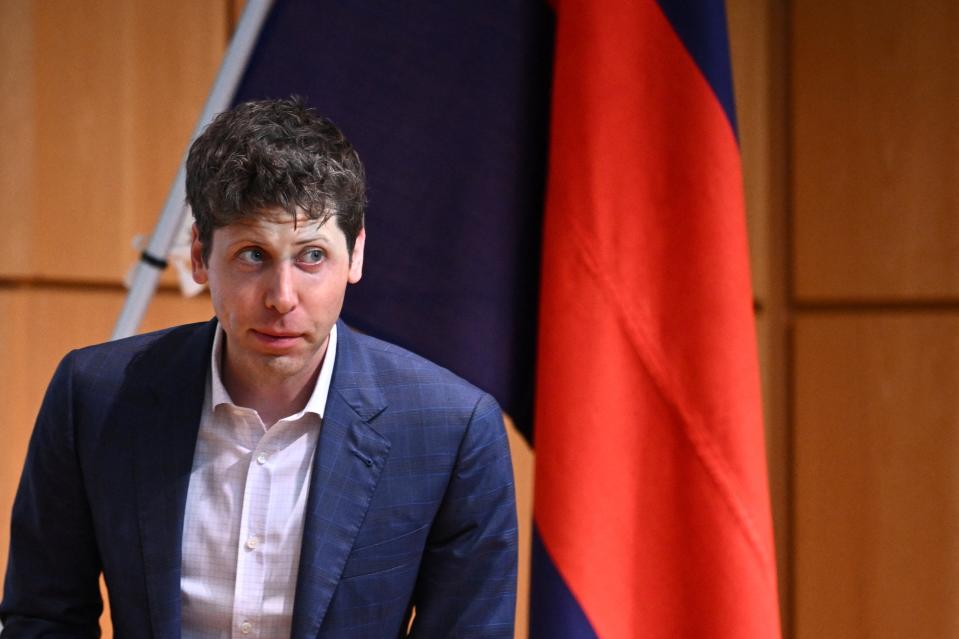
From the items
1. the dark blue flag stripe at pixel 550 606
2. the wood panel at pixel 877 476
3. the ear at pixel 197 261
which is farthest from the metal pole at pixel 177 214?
the wood panel at pixel 877 476

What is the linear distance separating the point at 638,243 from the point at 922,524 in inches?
40.7

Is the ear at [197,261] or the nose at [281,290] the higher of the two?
the ear at [197,261]

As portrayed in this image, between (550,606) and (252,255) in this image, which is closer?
(252,255)

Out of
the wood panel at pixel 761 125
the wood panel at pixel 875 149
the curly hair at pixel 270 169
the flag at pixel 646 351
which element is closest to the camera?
the curly hair at pixel 270 169

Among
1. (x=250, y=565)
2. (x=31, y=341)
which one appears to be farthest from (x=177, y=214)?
(x=31, y=341)

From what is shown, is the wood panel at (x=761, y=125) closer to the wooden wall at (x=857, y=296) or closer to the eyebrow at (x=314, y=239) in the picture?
the wooden wall at (x=857, y=296)

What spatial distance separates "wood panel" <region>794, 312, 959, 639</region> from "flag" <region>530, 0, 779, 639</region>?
2.67ft

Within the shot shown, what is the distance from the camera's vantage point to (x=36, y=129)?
1664 millimetres

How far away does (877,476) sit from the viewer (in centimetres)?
195

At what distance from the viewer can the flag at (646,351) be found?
47.4 inches

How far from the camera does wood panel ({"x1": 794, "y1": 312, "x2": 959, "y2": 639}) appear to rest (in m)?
1.86

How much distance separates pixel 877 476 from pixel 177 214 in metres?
1.42

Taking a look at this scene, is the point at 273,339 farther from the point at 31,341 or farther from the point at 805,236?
the point at 805,236

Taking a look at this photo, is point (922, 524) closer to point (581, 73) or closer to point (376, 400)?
point (581, 73)
